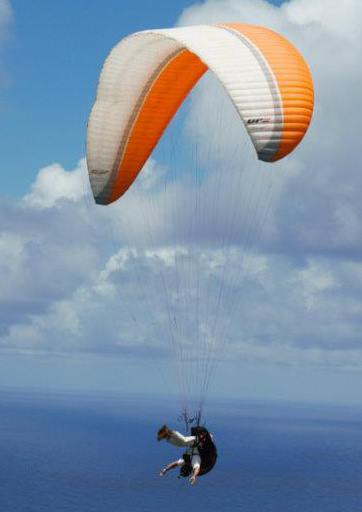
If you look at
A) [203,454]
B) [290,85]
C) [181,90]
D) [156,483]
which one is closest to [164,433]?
[203,454]

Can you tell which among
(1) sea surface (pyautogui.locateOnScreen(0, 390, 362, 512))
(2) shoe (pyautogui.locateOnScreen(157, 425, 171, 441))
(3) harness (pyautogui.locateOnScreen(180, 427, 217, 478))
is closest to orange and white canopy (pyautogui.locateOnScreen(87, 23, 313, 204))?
(2) shoe (pyautogui.locateOnScreen(157, 425, 171, 441))

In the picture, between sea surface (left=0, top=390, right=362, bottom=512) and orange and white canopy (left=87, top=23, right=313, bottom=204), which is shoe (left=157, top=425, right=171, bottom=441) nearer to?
orange and white canopy (left=87, top=23, right=313, bottom=204)

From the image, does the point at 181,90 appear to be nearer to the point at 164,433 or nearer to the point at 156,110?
the point at 156,110

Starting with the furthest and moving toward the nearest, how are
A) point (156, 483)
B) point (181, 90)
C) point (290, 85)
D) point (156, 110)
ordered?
point (156, 483) → point (181, 90) → point (156, 110) → point (290, 85)

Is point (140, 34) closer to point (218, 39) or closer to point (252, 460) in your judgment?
point (218, 39)

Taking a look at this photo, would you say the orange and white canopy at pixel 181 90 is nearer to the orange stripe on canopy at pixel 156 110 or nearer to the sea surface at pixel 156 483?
the orange stripe on canopy at pixel 156 110

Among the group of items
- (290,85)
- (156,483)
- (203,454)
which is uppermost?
(156,483)

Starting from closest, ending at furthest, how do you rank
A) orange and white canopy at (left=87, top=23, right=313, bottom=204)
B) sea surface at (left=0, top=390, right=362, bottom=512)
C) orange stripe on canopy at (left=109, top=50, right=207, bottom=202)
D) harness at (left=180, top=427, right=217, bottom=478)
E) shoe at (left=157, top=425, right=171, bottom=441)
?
orange and white canopy at (left=87, top=23, right=313, bottom=204), shoe at (left=157, top=425, right=171, bottom=441), harness at (left=180, top=427, right=217, bottom=478), orange stripe on canopy at (left=109, top=50, right=207, bottom=202), sea surface at (left=0, top=390, right=362, bottom=512)

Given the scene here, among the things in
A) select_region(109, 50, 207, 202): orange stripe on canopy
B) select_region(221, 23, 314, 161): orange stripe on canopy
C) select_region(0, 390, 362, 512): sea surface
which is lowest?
select_region(221, 23, 314, 161): orange stripe on canopy

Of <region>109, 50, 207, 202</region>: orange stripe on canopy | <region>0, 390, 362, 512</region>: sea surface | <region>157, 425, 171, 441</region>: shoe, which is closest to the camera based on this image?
<region>157, 425, 171, 441</region>: shoe
